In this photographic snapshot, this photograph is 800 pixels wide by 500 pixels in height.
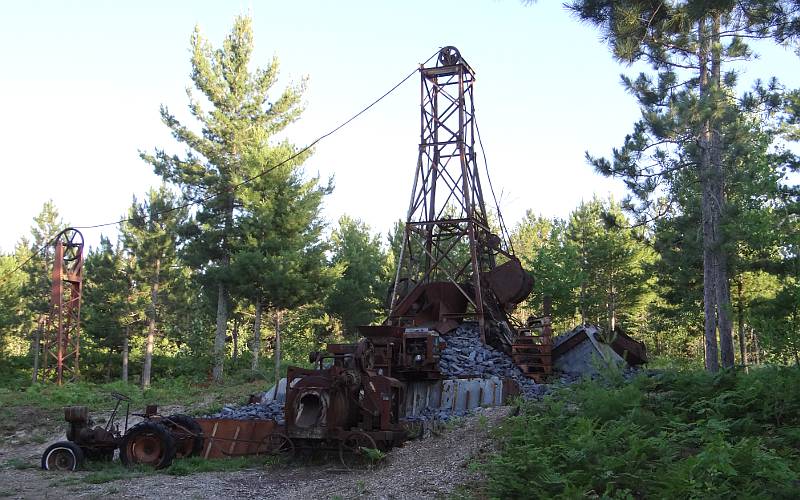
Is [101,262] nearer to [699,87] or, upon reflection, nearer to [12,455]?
[12,455]

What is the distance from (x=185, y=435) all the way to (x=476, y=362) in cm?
768

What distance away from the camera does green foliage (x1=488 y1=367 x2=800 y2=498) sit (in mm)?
6172

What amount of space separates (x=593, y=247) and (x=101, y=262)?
27798 mm

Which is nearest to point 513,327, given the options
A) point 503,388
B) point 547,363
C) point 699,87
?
point 547,363

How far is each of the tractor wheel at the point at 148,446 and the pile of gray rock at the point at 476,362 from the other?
653cm

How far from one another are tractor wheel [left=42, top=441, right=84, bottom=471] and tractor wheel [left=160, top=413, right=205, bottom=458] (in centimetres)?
149

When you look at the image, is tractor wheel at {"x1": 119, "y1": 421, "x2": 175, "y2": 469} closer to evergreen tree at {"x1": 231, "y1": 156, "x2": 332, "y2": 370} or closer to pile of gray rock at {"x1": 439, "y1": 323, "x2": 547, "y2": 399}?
pile of gray rock at {"x1": 439, "y1": 323, "x2": 547, "y2": 399}

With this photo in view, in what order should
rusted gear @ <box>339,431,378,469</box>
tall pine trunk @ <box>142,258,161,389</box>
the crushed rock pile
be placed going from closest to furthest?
1. rusted gear @ <box>339,431,378,469</box>
2. the crushed rock pile
3. tall pine trunk @ <box>142,258,161,389</box>

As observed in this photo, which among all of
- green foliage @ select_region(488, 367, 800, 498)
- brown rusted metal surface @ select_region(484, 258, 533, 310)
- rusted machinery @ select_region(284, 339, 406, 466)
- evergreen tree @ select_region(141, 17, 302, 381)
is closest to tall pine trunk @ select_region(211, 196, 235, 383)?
evergreen tree @ select_region(141, 17, 302, 381)

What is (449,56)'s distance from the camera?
21031 mm

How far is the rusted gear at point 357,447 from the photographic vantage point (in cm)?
1071

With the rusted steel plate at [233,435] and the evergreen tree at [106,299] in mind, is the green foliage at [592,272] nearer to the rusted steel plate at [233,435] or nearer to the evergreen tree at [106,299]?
the rusted steel plate at [233,435]

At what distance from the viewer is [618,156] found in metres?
17.2

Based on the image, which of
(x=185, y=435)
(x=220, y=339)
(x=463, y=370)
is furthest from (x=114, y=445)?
(x=220, y=339)
